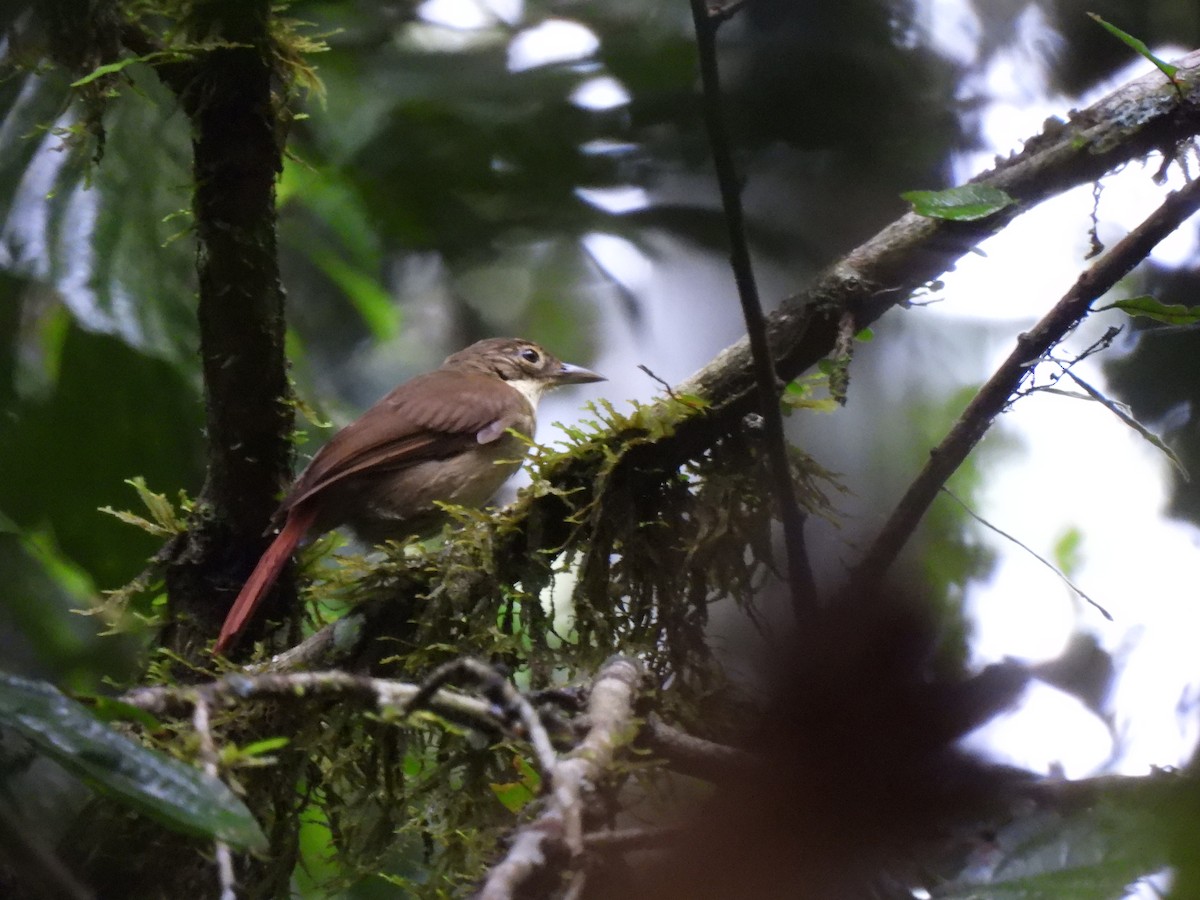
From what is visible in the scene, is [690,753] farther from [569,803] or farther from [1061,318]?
[1061,318]

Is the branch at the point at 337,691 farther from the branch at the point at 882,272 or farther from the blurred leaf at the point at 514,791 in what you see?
the branch at the point at 882,272

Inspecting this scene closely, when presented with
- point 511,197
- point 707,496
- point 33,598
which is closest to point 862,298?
point 707,496

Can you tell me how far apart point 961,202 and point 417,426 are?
Result: 1931 millimetres

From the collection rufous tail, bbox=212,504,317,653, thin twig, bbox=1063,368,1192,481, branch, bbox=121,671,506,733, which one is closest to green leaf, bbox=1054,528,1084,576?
thin twig, bbox=1063,368,1192,481

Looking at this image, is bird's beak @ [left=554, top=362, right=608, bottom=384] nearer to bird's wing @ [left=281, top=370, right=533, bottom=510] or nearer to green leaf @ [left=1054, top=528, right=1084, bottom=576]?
bird's wing @ [left=281, top=370, right=533, bottom=510]

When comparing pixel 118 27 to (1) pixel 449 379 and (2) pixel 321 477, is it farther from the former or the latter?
(1) pixel 449 379

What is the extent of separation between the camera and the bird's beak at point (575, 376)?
4.06m

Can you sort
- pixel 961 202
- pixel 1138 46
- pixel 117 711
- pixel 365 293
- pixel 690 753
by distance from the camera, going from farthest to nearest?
pixel 365 293 → pixel 961 202 → pixel 1138 46 → pixel 690 753 → pixel 117 711

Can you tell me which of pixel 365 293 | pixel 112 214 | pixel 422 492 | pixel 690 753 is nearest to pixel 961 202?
pixel 690 753

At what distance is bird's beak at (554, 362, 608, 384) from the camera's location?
4.06 meters

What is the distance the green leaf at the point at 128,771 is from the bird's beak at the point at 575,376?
2.89 m

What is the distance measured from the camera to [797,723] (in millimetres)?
1359

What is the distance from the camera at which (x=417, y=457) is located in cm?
A: 347

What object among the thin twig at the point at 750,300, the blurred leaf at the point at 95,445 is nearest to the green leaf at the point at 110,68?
the blurred leaf at the point at 95,445
